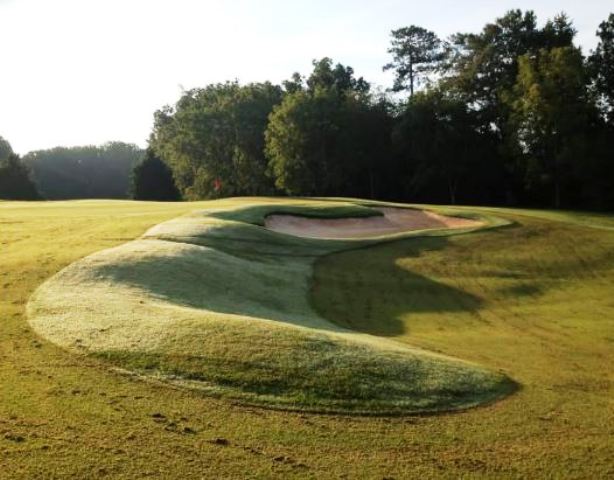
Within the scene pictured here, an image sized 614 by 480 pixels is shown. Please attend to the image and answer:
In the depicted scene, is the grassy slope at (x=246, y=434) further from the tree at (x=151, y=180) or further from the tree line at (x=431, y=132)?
the tree at (x=151, y=180)

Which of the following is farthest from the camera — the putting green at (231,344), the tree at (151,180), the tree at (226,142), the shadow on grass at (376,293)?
the tree at (151,180)

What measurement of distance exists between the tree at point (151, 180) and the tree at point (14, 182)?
14355 millimetres

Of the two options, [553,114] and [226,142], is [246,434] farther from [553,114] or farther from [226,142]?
[226,142]

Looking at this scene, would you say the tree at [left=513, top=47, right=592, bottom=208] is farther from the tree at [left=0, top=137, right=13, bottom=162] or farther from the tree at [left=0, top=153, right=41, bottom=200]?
the tree at [left=0, top=137, right=13, bottom=162]

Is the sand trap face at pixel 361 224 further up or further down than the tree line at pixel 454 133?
further down

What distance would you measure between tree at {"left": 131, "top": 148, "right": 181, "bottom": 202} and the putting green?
2809 inches

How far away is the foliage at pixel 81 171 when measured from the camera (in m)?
118

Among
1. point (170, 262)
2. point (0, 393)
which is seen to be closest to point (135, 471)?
point (0, 393)

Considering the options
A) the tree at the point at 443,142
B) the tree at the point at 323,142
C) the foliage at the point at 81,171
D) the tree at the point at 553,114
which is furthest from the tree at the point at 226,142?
the tree at the point at 553,114

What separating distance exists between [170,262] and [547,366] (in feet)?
36.1

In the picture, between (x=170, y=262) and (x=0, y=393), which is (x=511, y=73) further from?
(x=0, y=393)

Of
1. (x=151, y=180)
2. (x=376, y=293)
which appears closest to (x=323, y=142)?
(x=151, y=180)

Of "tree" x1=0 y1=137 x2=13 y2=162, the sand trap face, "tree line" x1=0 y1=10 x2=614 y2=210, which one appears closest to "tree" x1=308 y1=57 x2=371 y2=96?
"tree line" x1=0 y1=10 x2=614 y2=210

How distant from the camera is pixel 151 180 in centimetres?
8850
